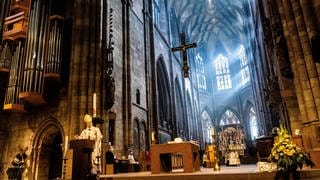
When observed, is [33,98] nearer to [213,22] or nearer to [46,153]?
[46,153]

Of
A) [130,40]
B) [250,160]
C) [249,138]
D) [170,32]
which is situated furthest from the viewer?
[249,138]

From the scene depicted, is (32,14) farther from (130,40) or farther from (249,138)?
(249,138)

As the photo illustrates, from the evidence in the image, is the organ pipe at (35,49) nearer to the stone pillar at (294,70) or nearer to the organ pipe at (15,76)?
the organ pipe at (15,76)

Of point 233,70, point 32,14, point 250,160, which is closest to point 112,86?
point 32,14

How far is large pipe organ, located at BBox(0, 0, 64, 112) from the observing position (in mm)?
10227

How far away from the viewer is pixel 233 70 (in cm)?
3834

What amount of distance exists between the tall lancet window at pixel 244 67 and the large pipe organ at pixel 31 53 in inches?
1107

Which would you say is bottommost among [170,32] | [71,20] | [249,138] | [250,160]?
[250,160]

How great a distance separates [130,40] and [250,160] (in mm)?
12604

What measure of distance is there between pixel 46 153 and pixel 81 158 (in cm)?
584

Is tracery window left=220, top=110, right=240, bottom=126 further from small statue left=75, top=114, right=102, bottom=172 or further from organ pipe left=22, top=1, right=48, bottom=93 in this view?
small statue left=75, top=114, right=102, bottom=172

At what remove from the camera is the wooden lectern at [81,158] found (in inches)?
229

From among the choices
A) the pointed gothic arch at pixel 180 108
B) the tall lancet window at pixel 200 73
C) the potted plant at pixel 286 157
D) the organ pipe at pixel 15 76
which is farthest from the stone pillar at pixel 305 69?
the tall lancet window at pixel 200 73

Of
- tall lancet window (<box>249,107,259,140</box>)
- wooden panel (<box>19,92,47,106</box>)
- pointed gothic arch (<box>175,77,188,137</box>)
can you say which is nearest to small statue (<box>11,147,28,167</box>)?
wooden panel (<box>19,92,47,106</box>)
